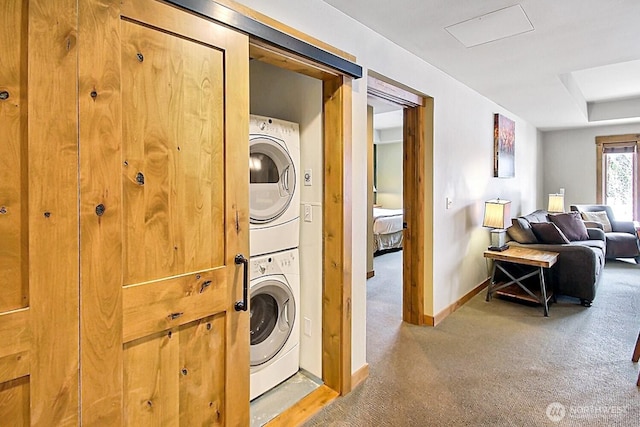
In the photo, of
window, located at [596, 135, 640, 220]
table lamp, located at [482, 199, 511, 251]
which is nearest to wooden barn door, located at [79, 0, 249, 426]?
table lamp, located at [482, 199, 511, 251]

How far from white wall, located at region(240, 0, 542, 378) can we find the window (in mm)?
2286

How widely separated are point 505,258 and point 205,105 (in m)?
3.41

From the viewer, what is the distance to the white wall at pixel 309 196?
2287mm

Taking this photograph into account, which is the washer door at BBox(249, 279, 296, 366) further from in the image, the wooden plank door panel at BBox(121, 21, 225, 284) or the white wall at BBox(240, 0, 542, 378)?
the wooden plank door panel at BBox(121, 21, 225, 284)

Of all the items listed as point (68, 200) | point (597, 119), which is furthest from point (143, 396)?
point (597, 119)

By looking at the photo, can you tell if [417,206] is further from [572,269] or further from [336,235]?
[572,269]

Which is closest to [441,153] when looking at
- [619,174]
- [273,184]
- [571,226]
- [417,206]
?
[417,206]

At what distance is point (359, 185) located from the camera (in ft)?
7.69

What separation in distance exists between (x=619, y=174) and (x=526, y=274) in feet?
14.6

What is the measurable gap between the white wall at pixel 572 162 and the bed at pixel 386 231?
3.22 meters

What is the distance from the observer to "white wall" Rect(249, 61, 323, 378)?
229 centimetres

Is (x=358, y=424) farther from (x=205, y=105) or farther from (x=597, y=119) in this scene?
(x=597, y=119)

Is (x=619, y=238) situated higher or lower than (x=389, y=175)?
lower

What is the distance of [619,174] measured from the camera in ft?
21.9
